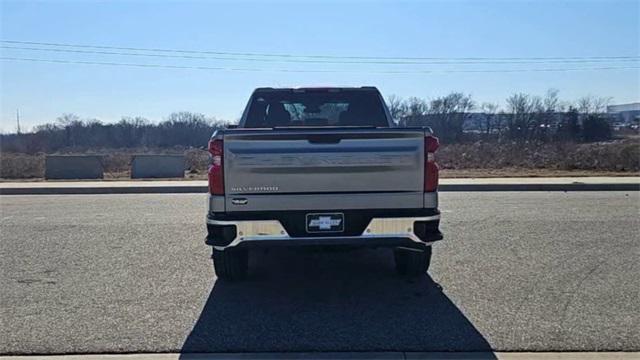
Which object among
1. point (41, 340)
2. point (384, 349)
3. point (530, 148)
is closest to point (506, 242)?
point (384, 349)

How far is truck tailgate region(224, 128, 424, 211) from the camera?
4789mm

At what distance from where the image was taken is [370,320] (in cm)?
470

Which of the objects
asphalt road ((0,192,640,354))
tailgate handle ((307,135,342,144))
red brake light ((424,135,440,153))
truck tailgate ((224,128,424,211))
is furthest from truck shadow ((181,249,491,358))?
red brake light ((424,135,440,153))

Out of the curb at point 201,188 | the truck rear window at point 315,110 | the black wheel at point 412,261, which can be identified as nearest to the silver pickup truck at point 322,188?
the black wheel at point 412,261

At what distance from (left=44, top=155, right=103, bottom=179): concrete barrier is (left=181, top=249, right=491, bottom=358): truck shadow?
636 inches

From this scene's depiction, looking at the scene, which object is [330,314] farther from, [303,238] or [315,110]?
[315,110]

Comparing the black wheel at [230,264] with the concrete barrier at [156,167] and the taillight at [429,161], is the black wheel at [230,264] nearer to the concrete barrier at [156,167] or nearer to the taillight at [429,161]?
the taillight at [429,161]

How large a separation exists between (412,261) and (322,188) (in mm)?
1684

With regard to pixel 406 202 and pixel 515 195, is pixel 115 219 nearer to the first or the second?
pixel 406 202

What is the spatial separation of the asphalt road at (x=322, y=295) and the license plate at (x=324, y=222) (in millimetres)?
399

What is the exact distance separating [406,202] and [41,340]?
3.14 metres

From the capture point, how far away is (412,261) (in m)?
5.97

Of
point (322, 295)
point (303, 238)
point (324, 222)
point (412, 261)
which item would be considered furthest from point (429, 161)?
point (322, 295)

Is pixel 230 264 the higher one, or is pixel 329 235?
pixel 329 235
